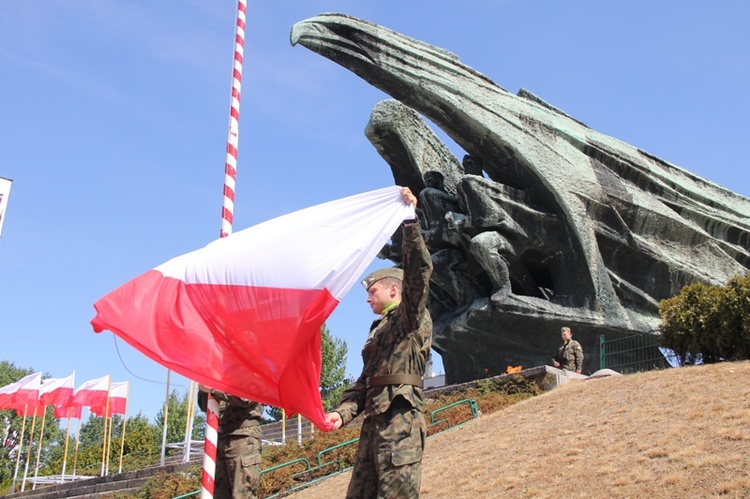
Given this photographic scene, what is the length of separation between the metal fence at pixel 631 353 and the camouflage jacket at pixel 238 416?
975 centimetres

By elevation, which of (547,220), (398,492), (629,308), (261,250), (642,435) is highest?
(547,220)

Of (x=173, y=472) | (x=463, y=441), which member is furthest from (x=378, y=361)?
(x=173, y=472)

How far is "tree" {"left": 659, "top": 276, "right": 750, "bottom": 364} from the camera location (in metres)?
11.6

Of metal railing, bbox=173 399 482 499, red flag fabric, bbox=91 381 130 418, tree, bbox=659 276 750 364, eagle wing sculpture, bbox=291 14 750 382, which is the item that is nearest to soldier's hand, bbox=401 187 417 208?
metal railing, bbox=173 399 482 499

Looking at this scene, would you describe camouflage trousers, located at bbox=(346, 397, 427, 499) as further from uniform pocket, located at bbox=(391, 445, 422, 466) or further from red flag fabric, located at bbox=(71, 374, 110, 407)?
red flag fabric, located at bbox=(71, 374, 110, 407)

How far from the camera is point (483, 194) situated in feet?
47.5

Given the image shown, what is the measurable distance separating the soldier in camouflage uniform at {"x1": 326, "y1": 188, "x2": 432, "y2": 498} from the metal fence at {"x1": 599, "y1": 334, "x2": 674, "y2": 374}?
1082cm

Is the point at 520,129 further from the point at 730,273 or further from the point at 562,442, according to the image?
the point at 562,442

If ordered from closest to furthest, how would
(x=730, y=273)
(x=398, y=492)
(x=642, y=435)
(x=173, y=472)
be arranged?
(x=398, y=492), (x=642, y=435), (x=173, y=472), (x=730, y=273)

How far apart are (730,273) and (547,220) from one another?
4.19 metres

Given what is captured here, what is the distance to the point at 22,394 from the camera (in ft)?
67.5

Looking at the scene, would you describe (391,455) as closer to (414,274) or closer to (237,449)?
(414,274)

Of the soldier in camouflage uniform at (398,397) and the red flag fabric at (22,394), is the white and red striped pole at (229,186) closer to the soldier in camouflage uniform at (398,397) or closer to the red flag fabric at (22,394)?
the soldier in camouflage uniform at (398,397)

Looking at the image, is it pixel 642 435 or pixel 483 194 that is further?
pixel 483 194
